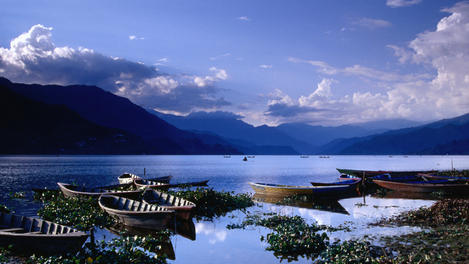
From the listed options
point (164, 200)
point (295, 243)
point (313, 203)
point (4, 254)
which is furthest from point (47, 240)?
point (313, 203)

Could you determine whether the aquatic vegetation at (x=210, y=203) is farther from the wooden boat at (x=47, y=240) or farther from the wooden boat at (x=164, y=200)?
the wooden boat at (x=47, y=240)

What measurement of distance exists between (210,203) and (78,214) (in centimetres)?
1045

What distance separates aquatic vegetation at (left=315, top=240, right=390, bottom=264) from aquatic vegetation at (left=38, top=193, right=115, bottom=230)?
14690 millimetres

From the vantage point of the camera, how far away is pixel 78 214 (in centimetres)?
2338

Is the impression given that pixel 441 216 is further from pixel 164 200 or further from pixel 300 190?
pixel 164 200

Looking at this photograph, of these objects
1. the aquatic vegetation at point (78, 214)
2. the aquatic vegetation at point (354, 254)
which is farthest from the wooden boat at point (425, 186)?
the aquatic vegetation at point (78, 214)

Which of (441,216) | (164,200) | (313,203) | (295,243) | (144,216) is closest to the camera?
(295,243)

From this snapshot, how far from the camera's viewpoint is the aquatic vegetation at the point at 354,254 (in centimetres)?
1282

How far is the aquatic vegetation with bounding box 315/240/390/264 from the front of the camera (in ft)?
42.1

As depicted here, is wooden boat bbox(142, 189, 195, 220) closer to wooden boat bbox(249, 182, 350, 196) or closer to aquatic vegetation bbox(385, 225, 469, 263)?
aquatic vegetation bbox(385, 225, 469, 263)

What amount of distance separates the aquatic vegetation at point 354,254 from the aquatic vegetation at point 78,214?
48.2ft

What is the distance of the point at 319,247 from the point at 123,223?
1244cm

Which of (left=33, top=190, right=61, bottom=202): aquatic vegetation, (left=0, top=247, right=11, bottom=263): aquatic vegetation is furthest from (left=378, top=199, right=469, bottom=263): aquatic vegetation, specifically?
(left=33, top=190, right=61, bottom=202): aquatic vegetation

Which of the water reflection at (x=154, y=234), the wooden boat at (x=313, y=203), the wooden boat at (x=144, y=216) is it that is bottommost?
the wooden boat at (x=313, y=203)
